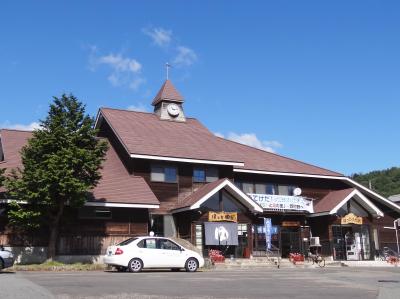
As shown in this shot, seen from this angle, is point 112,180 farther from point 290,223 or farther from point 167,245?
point 290,223

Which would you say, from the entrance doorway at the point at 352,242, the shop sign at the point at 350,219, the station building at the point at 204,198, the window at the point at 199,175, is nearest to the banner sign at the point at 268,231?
the station building at the point at 204,198

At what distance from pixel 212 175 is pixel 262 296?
19.7m

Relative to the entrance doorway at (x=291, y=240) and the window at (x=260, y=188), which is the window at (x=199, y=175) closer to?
the window at (x=260, y=188)

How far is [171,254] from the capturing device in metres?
20.9

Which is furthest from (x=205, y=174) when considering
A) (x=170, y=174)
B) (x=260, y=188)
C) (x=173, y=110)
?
(x=173, y=110)

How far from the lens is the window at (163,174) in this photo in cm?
3053

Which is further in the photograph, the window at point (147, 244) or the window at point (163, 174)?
the window at point (163, 174)

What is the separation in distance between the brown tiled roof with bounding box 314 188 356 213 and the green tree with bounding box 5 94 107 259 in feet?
50.5

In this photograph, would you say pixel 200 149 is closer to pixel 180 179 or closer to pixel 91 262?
pixel 180 179

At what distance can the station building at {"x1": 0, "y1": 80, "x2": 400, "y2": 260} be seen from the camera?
Result: 27562 millimetres

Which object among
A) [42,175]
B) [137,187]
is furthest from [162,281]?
[137,187]

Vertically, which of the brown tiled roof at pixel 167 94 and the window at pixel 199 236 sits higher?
the brown tiled roof at pixel 167 94

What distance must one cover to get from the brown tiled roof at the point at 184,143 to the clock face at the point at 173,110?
793 millimetres

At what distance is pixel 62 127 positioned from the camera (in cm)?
2442
